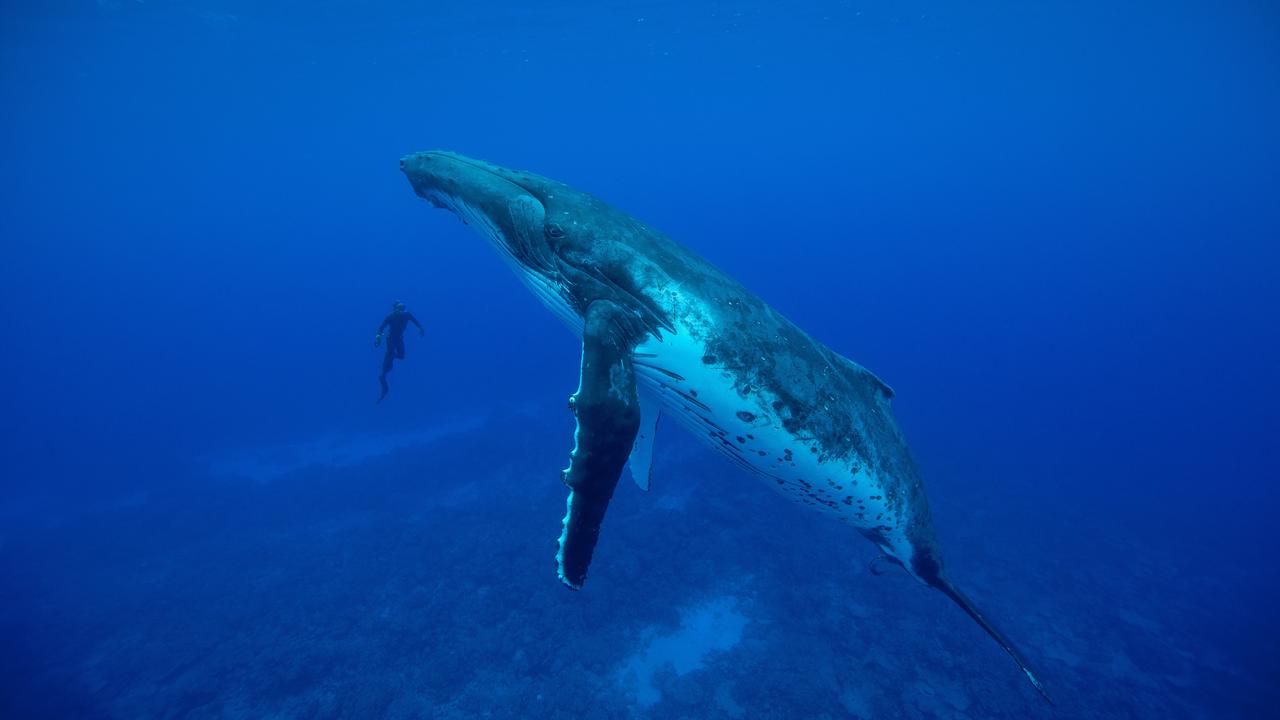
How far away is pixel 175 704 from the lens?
10688mm

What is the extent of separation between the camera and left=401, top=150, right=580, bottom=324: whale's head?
153 inches

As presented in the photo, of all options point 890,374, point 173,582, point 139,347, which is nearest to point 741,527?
point 173,582

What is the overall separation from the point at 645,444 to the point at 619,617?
7.81 metres

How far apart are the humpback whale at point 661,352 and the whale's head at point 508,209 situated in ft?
0.04

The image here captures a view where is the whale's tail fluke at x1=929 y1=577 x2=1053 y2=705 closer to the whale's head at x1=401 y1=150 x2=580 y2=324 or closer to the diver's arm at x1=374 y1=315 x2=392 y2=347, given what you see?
the whale's head at x1=401 y1=150 x2=580 y2=324

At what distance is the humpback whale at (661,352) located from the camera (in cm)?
319

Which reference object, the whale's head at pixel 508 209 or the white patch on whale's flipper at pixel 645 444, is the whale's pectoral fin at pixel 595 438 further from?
the white patch on whale's flipper at pixel 645 444

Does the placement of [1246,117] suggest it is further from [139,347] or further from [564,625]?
[139,347]

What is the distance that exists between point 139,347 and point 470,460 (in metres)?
90.5

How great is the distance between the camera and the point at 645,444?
5.55m

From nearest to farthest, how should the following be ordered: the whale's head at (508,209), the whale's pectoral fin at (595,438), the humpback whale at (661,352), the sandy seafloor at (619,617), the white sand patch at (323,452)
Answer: the whale's pectoral fin at (595,438), the humpback whale at (661,352), the whale's head at (508,209), the sandy seafloor at (619,617), the white sand patch at (323,452)

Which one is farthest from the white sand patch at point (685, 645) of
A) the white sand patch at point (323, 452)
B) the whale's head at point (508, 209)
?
the white sand patch at point (323, 452)

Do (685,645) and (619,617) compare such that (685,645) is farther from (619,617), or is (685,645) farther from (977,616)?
(977,616)

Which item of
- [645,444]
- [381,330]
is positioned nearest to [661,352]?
[645,444]
